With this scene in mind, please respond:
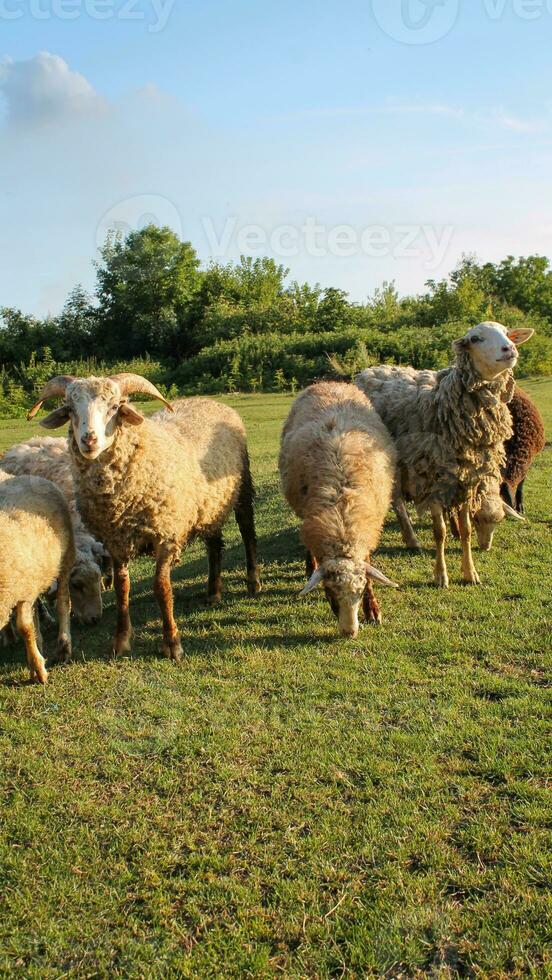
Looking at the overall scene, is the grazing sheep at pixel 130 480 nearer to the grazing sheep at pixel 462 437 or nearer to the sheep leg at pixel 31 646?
the sheep leg at pixel 31 646

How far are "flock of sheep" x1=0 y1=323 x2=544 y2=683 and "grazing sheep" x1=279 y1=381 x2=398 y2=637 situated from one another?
14mm

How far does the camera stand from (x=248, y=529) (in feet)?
23.9

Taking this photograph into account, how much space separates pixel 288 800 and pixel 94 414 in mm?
2934

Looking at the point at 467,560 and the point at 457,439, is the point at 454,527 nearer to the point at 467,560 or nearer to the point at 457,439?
the point at 467,560

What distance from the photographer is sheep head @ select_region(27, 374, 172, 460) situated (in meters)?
5.10

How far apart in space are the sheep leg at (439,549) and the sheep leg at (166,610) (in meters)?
→ 2.53

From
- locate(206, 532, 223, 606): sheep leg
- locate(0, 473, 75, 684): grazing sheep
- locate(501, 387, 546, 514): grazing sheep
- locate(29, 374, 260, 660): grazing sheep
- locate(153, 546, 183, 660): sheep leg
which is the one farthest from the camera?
locate(501, 387, 546, 514): grazing sheep

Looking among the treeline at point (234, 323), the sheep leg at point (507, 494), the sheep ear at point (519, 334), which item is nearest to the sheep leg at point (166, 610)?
the sheep ear at point (519, 334)

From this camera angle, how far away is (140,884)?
10.3ft

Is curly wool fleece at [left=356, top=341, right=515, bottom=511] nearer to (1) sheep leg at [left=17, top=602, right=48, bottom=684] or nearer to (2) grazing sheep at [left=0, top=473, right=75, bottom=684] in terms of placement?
(2) grazing sheep at [left=0, top=473, right=75, bottom=684]

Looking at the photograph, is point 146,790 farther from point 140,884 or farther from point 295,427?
point 295,427

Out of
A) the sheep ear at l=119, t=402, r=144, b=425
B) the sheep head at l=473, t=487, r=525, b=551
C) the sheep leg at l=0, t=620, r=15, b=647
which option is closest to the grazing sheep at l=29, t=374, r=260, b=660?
the sheep ear at l=119, t=402, r=144, b=425

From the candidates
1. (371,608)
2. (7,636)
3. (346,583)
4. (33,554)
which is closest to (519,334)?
(371,608)

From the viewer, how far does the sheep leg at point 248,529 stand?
708 centimetres
